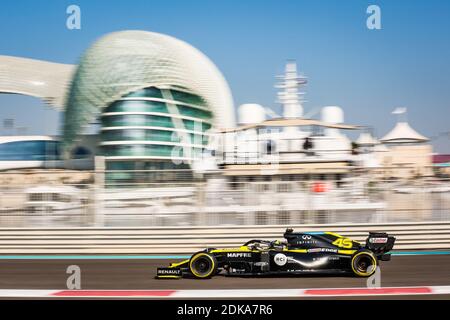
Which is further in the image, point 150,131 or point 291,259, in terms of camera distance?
point 150,131

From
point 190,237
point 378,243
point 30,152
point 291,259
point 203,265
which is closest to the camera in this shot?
point 291,259

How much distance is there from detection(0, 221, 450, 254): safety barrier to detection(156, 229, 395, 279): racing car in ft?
13.5

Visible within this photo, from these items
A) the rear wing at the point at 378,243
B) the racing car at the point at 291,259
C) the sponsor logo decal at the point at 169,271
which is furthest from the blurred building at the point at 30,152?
the rear wing at the point at 378,243

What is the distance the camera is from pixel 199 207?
49.6 feet

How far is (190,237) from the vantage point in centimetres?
1498

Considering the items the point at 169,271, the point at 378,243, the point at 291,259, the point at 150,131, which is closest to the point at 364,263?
the point at 378,243

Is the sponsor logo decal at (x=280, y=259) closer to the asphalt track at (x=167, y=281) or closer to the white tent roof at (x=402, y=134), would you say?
the asphalt track at (x=167, y=281)

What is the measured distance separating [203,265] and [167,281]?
673 mm

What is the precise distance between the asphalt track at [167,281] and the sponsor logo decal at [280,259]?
0.28m

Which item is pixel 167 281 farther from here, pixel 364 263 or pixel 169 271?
pixel 364 263

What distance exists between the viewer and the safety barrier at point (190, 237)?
1491cm
